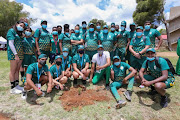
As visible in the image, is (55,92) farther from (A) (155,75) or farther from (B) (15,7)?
(B) (15,7)

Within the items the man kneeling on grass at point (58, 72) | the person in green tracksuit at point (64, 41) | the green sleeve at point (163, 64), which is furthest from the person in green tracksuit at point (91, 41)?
the green sleeve at point (163, 64)

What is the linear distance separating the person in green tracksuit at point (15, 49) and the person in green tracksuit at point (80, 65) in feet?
6.65

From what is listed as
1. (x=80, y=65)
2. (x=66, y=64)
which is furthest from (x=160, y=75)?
(x=66, y=64)

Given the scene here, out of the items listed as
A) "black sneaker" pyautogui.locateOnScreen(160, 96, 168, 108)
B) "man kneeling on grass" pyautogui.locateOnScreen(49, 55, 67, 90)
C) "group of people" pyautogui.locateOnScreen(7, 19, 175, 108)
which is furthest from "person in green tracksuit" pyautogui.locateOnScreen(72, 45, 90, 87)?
"black sneaker" pyautogui.locateOnScreen(160, 96, 168, 108)

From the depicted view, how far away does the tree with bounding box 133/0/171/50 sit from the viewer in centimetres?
2255

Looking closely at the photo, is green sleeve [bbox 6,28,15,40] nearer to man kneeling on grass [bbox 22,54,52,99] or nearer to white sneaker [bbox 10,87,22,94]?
man kneeling on grass [bbox 22,54,52,99]

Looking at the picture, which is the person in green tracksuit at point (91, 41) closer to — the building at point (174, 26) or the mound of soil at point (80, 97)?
the mound of soil at point (80, 97)

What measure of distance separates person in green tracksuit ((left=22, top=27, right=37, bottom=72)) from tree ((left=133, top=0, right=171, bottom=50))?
23691 mm

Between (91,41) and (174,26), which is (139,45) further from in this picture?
(174,26)

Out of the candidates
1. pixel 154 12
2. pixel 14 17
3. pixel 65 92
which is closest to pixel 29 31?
pixel 65 92

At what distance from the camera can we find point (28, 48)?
462 cm

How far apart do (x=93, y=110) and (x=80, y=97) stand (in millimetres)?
802

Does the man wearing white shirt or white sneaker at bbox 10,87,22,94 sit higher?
the man wearing white shirt

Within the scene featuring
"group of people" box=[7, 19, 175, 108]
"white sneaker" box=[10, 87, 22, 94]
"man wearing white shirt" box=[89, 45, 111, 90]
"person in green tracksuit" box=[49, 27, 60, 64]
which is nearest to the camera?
"group of people" box=[7, 19, 175, 108]
